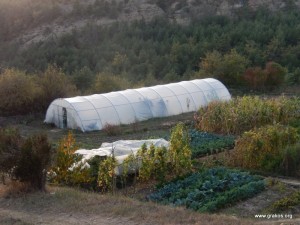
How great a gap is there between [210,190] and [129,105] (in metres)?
11.5

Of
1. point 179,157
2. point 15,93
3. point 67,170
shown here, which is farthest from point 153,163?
point 15,93

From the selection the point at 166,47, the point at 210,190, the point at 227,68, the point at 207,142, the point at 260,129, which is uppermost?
the point at 166,47

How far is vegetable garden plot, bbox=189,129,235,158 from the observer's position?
15795 mm

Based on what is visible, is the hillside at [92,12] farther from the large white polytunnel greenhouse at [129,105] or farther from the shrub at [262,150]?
the shrub at [262,150]

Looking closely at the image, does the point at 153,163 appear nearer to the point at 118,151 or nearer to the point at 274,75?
the point at 118,151

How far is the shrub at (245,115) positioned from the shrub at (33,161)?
8.81m

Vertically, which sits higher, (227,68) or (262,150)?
(227,68)

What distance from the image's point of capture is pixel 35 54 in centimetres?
3953

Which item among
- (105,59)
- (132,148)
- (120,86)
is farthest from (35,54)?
(132,148)

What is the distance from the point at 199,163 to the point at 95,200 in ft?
16.1

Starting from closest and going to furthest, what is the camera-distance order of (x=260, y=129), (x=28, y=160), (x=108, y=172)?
1. (x=28, y=160)
2. (x=108, y=172)
3. (x=260, y=129)

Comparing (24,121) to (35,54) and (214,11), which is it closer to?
(35,54)

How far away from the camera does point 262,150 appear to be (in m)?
13.9

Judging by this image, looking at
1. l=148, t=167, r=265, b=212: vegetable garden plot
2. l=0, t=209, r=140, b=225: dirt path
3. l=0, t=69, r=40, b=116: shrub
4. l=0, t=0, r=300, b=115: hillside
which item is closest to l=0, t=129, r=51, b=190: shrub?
l=0, t=209, r=140, b=225: dirt path
